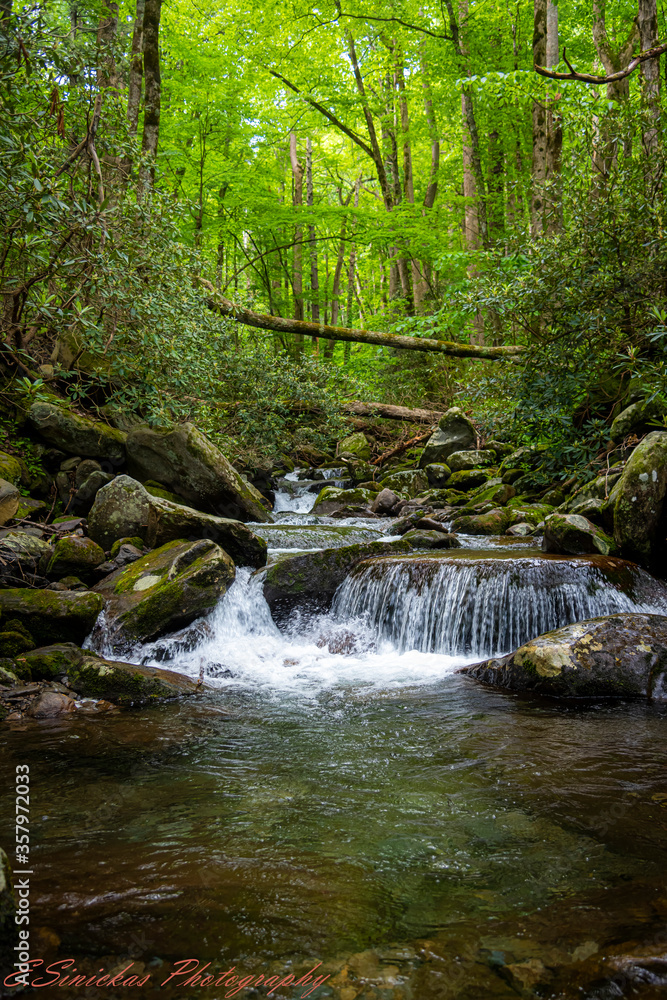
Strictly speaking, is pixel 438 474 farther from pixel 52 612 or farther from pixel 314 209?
pixel 52 612

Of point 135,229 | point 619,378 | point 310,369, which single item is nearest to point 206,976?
point 135,229

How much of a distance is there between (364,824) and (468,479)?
10141 millimetres

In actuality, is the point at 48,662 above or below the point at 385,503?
below

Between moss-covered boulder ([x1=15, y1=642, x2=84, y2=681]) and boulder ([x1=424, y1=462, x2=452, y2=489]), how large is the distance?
30.1 feet

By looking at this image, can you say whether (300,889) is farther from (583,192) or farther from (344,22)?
(344,22)

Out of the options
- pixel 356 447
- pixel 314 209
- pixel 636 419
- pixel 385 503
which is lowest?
pixel 385 503

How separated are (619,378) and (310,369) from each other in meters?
7.77

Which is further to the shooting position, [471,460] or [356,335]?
[471,460]

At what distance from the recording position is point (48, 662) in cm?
557

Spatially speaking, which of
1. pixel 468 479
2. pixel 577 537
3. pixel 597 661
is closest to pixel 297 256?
pixel 468 479

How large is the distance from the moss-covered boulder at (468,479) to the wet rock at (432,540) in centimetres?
365

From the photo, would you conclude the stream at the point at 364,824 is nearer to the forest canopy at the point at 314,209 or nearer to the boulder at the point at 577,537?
the boulder at the point at 577,537

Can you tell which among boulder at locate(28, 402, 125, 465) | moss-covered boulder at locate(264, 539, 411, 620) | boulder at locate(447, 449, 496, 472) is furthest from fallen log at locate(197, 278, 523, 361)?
moss-covered boulder at locate(264, 539, 411, 620)

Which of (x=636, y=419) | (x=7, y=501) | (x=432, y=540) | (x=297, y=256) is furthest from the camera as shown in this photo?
(x=297, y=256)
